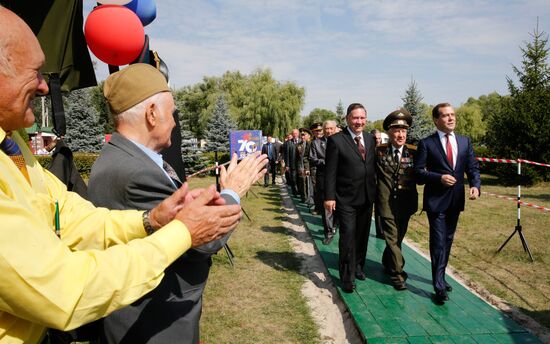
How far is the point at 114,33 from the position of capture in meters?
3.36

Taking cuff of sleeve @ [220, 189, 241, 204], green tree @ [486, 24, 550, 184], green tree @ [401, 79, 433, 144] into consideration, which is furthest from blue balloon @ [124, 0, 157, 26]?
green tree @ [401, 79, 433, 144]

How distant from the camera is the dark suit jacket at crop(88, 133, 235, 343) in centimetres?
174

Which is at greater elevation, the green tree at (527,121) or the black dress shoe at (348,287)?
the green tree at (527,121)

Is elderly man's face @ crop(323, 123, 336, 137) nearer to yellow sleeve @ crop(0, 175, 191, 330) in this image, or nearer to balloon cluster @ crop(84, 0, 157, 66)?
balloon cluster @ crop(84, 0, 157, 66)

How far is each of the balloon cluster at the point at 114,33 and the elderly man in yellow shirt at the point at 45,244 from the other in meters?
2.19

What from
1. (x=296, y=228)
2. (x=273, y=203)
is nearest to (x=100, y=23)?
(x=296, y=228)

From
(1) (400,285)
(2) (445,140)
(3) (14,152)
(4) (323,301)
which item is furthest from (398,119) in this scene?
(3) (14,152)

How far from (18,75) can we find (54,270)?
630mm

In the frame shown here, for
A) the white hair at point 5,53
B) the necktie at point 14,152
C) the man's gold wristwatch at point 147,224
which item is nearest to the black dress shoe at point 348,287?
the man's gold wristwatch at point 147,224

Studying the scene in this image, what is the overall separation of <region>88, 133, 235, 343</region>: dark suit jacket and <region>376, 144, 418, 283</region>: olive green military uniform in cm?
348

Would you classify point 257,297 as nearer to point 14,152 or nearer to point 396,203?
point 396,203

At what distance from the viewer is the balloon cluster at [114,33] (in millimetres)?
3379

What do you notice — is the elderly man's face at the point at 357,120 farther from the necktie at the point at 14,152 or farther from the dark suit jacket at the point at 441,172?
the necktie at the point at 14,152

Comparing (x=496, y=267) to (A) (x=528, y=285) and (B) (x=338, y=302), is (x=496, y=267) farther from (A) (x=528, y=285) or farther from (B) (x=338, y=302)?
(B) (x=338, y=302)
